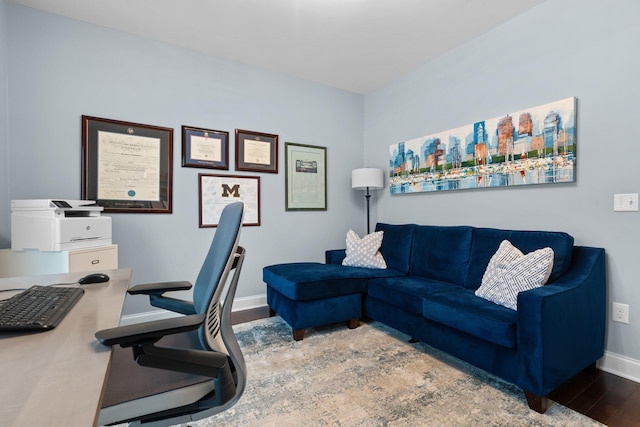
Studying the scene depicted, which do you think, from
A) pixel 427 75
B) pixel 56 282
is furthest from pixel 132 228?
pixel 427 75

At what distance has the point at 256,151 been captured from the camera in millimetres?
3354

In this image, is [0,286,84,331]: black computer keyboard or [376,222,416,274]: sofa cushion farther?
[376,222,416,274]: sofa cushion

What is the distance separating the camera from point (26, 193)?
237cm

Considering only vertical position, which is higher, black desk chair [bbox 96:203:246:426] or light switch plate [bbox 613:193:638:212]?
light switch plate [bbox 613:193:638:212]

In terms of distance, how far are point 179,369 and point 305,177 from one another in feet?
9.83

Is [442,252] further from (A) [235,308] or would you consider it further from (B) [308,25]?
(B) [308,25]

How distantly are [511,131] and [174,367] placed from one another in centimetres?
283

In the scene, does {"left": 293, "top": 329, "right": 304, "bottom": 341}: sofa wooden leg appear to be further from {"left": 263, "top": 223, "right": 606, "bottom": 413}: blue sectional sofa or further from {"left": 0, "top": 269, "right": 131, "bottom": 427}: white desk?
{"left": 0, "top": 269, "right": 131, "bottom": 427}: white desk

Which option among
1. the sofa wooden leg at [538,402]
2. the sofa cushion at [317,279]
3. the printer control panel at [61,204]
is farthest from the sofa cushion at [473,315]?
the printer control panel at [61,204]

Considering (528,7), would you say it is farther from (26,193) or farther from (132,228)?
(26,193)

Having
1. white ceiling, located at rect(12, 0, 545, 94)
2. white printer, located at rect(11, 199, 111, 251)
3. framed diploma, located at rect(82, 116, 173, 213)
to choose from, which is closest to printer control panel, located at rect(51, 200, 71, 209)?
white printer, located at rect(11, 199, 111, 251)

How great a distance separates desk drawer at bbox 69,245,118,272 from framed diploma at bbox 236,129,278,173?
1450mm

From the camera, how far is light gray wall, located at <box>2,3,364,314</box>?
239cm

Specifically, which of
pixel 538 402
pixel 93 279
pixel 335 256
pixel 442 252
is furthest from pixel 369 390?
pixel 335 256
